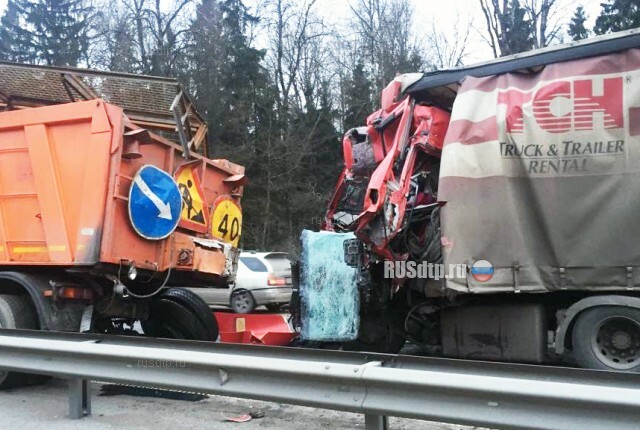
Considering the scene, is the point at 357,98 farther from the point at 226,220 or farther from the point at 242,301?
the point at 226,220

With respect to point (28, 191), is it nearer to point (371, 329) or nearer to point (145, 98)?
point (145, 98)

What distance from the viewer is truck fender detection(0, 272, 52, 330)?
216 inches

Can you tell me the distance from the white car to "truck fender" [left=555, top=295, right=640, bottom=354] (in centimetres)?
873

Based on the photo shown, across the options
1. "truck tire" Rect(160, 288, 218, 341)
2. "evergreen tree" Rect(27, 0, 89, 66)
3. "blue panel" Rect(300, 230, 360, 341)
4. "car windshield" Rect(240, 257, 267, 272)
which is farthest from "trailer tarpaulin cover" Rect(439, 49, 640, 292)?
"evergreen tree" Rect(27, 0, 89, 66)

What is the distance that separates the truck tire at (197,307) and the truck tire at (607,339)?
12.3 feet

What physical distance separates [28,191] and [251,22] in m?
34.0

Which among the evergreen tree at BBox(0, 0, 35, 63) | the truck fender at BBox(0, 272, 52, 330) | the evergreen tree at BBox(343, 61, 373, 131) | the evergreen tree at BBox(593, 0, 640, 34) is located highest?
the evergreen tree at BBox(0, 0, 35, 63)

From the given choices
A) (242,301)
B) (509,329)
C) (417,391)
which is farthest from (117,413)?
(242,301)

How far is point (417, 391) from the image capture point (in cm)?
319

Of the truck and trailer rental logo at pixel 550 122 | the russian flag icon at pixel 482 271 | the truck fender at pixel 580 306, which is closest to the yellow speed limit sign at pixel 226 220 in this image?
the truck and trailer rental logo at pixel 550 122

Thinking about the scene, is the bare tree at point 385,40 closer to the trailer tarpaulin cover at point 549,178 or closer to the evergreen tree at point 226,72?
the evergreen tree at point 226,72

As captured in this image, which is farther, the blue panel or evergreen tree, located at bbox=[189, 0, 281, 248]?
evergreen tree, located at bbox=[189, 0, 281, 248]

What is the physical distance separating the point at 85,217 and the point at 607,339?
460cm

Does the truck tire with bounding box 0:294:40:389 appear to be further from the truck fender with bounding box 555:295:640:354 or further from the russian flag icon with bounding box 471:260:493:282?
the truck fender with bounding box 555:295:640:354
